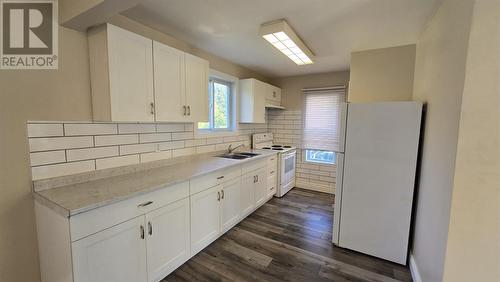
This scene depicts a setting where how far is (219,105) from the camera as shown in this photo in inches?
133

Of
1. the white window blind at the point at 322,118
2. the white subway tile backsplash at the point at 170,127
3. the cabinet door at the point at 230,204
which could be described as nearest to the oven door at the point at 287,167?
the white window blind at the point at 322,118

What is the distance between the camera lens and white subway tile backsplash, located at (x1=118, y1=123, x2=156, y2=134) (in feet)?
6.48

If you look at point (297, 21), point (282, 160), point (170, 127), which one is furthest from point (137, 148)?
point (282, 160)

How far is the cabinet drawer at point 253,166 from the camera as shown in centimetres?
285

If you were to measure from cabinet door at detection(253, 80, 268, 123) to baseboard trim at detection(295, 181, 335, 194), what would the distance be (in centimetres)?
171

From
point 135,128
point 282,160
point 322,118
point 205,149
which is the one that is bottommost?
point 282,160

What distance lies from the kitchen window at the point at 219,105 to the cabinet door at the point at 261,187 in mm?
956

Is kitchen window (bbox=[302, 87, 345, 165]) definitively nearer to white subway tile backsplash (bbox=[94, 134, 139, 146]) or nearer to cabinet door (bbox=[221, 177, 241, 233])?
cabinet door (bbox=[221, 177, 241, 233])

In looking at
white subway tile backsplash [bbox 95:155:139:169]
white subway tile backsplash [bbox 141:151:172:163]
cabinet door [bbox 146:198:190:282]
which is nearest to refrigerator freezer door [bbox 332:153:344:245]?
cabinet door [bbox 146:198:190:282]

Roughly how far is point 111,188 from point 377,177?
246cm

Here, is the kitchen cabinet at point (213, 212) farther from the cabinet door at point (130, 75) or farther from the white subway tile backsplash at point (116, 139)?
the cabinet door at point (130, 75)

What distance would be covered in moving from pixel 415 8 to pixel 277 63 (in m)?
1.94

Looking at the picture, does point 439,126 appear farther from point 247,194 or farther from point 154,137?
point 154,137

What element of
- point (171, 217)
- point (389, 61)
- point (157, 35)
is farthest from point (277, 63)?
point (171, 217)
